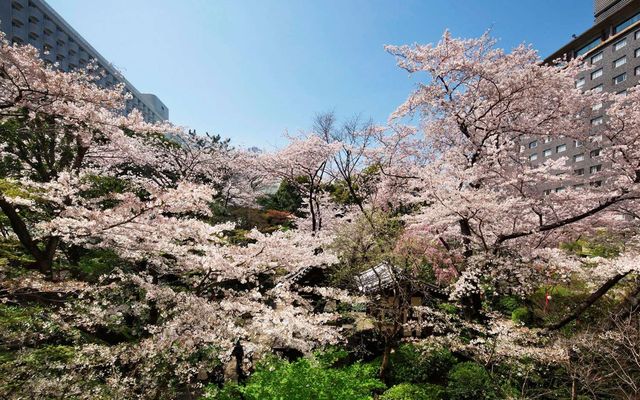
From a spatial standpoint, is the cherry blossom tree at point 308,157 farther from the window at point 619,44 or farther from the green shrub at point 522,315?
the window at point 619,44

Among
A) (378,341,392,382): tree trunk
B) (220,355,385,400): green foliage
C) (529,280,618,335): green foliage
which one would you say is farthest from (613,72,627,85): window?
(220,355,385,400): green foliage

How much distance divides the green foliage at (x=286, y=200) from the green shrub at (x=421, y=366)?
2052 centimetres

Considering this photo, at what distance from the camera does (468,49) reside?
35.1 feet

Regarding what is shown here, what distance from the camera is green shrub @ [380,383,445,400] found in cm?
788

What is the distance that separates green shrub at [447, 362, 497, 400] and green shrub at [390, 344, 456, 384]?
0.93 meters

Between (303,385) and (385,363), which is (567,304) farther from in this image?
(303,385)

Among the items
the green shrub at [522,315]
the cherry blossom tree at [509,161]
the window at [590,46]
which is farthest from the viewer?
the window at [590,46]

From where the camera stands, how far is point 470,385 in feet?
26.8

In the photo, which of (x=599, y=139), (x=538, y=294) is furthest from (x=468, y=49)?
(x=538, y=294)

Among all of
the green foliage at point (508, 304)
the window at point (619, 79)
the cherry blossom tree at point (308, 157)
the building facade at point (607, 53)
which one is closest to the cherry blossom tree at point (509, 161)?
the green foliage at point (508, 304)

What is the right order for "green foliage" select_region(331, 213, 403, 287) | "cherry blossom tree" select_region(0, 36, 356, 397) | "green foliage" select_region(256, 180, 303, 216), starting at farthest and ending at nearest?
1. "green foliage" select_region(256, 180, 303, 216)
2. "green foliage" select_region(331, 213, 403, 287)
3. "cherry blossom tree" select_region(0, 36, 356, 397)

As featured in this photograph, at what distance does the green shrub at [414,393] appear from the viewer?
788cm

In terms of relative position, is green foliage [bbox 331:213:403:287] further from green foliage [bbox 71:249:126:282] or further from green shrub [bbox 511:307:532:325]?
green foliage [bbox 71:249:126:282]

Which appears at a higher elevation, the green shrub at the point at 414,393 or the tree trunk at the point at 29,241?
the tree trunk at the point at 29,241
